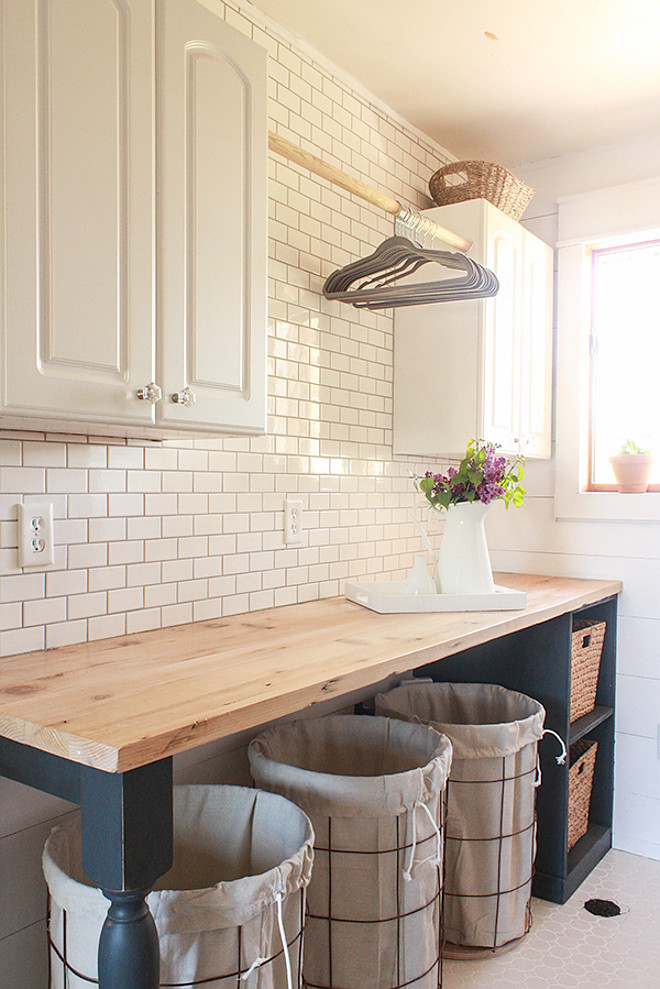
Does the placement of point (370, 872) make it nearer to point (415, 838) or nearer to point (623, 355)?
point (415, 838)

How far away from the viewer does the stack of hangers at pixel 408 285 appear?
2084mm

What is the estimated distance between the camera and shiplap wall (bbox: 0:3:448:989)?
153 cm

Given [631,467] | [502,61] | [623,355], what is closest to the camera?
[502,61]

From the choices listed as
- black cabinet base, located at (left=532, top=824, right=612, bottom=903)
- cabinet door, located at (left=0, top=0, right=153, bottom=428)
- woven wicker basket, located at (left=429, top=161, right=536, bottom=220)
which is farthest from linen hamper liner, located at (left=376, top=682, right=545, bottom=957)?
woven wicker basket, located at (left=429, top=161, right=536, bottom=220)

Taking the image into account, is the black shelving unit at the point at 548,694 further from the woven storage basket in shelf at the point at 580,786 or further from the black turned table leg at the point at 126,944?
the black turned table leg at the point at 126,944

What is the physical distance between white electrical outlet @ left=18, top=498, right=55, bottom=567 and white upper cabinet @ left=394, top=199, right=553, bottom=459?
1.40 metres

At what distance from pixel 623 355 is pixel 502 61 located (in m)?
1.16

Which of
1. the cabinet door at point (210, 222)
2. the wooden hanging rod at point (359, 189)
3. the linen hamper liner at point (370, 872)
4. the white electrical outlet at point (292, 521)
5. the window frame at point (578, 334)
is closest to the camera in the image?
the cabinet door at point (210, 222)

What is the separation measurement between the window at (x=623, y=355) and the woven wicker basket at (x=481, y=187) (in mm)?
479

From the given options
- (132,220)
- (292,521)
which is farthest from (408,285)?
(132,220)

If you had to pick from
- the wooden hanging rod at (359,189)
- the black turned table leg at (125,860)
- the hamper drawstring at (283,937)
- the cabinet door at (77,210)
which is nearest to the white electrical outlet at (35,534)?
the cabinet door at (77,210)

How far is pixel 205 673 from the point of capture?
1.39m

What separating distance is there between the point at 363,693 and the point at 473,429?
0.93 metres

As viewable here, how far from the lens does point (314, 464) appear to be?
233cm
